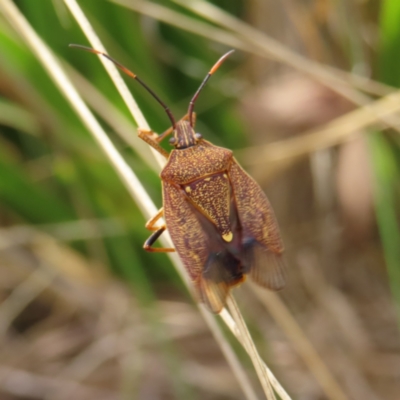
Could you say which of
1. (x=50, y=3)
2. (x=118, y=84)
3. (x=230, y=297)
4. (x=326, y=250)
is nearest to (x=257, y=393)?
(x=326, y=250)

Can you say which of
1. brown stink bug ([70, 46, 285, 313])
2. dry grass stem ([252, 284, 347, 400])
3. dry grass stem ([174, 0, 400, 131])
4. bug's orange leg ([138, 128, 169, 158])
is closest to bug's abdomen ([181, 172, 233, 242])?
brown stink bug ([70, 46, 285, 313])

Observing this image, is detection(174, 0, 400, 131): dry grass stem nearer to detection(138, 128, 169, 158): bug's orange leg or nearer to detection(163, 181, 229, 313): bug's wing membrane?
detection(138, 128, 169, 158): bug's orange leg

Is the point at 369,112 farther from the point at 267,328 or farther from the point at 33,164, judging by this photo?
the point at 33,164

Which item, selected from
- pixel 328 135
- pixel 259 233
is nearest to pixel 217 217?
pixel 259 233

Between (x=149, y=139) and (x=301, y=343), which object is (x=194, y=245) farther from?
(x=301, y=343)

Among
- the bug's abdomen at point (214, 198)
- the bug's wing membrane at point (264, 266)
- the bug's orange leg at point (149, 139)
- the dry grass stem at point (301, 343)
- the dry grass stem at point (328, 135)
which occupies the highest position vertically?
the bug's orange leg at point (149, 139)

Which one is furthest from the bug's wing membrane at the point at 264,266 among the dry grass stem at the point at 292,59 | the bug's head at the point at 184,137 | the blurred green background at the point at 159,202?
the dry grass stem at the point at 292,59

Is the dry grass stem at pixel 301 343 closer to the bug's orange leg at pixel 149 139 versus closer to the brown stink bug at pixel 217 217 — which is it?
the brown stink bug at pixel 217 217
